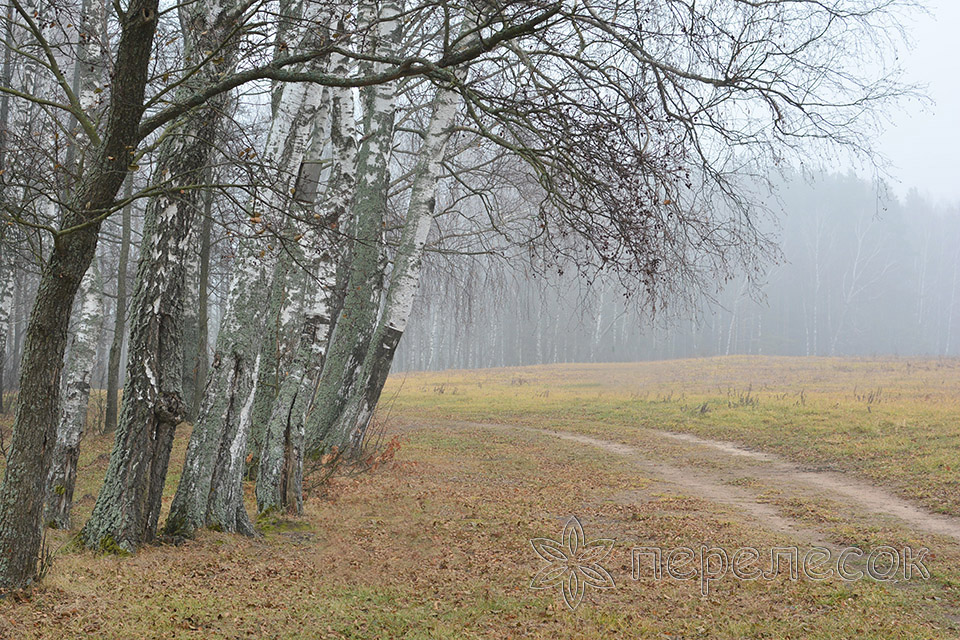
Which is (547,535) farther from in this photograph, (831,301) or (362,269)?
(831,301)

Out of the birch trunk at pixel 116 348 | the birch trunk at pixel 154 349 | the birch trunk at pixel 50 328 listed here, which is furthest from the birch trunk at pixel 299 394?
the birch trunk at pixel 116 348

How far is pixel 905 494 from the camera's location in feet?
28.6

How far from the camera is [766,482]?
9.91 m

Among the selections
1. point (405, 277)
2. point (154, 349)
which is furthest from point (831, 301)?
point (154, 349)

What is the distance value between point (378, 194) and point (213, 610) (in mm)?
6768

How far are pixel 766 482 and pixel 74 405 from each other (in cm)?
870

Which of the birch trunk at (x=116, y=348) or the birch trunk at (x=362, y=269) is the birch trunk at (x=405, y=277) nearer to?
the birch trunk at (x=362, y=269)

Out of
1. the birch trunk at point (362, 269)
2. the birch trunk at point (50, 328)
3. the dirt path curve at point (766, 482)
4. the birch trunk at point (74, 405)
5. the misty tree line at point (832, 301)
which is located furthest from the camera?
the misty tree line at point (832, 301)

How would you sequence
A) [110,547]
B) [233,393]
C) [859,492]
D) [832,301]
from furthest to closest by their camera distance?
[832,301] → [859,492] → [233,393] → [110,547]

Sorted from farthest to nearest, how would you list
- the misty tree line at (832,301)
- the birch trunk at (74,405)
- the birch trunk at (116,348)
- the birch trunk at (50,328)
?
the misty tree line at (832,301) < the birch trunk at (116,348) < the birch trunk at (74,405) < the birch trunk at (50,328)

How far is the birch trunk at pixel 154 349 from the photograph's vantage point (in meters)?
4.68

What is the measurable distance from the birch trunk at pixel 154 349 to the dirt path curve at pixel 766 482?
17.8 feet

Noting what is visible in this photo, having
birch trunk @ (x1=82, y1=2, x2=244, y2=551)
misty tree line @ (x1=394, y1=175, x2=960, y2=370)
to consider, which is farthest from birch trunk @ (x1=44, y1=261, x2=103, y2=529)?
misty tree line @ (x1=394, y1=175, x2=960, y2=370)

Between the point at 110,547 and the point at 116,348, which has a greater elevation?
the point at 116,348
